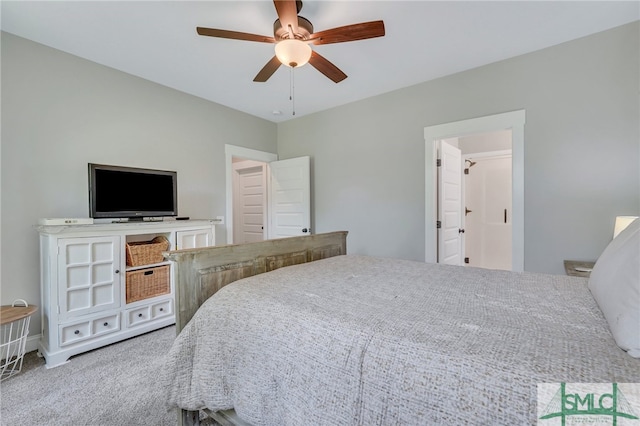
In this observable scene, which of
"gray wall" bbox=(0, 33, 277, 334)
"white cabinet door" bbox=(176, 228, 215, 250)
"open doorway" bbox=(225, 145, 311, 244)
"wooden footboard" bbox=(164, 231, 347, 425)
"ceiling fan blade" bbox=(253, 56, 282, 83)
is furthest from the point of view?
"open doorway" bbox=(225, 145, 311, 244)

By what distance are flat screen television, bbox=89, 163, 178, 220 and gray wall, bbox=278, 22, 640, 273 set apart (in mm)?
2311

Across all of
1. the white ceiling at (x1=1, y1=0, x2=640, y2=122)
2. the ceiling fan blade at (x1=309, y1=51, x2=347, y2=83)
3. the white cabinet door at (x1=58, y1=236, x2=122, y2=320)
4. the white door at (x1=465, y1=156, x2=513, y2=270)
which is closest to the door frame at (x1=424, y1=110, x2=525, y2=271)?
the white ceiling at (x1=1, y1=0, x2=640, y2=122)

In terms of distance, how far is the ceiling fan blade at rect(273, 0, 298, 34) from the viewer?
5.23 feet

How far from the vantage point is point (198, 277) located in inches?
59.1

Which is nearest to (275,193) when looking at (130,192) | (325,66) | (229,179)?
(229,179)

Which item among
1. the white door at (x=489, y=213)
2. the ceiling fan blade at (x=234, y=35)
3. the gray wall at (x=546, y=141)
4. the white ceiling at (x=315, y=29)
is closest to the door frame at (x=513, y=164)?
the gray wall at (x=546, y=141)

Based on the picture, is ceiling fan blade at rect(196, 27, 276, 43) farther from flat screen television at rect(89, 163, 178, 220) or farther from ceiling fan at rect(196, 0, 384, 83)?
flat screen television at rect(89, 163, 178, 220)

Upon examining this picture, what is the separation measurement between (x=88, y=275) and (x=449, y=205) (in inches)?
145

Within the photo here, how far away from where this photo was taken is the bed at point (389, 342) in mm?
717

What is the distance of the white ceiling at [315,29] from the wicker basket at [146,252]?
5.78 feet

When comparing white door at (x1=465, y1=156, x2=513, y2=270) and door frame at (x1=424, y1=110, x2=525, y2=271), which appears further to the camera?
white door at (x1=465, y1=156, x2=513, y2=270)

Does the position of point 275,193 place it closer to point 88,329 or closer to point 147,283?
point 147,283

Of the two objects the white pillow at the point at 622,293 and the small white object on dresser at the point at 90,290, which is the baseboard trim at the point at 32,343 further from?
the white pillow at the point at 622,293

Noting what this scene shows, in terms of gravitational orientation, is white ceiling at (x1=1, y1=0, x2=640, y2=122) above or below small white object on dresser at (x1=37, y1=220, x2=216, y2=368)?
above
